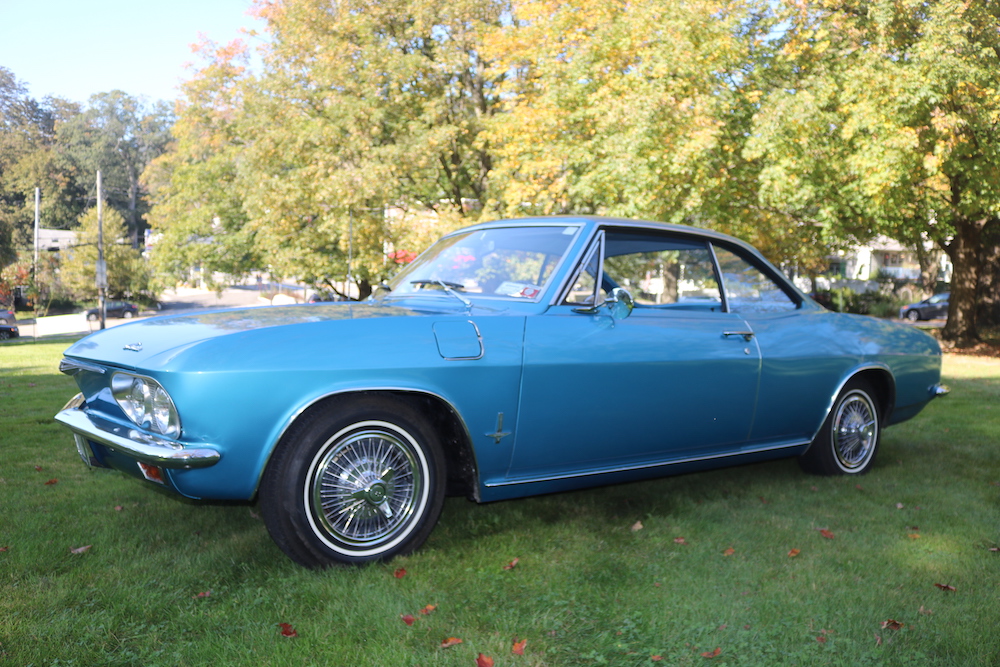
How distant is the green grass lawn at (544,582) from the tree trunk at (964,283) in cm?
1555

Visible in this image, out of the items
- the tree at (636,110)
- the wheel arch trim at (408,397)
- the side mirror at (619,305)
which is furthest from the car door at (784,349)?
the tree at (636,110)

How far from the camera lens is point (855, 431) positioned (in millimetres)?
5426

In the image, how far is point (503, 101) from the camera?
19828 mm

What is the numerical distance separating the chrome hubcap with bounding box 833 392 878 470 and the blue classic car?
0.44 feet

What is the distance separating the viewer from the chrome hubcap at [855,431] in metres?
5.36

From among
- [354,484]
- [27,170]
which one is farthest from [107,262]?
[354,484]

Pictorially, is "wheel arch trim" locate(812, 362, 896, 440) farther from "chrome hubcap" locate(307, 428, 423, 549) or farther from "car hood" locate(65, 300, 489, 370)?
"chrome hubcap" locate(307, 428, 423, 549)

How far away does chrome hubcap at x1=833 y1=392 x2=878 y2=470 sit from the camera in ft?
A: 17.6

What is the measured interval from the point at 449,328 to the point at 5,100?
81593mm

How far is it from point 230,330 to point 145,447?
0.57m

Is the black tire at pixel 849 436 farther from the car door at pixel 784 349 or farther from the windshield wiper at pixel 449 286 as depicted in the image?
the windshield wiper at pixel 449 286

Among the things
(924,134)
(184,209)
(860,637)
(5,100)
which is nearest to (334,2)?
(924,134)

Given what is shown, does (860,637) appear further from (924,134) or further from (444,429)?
(924,134)

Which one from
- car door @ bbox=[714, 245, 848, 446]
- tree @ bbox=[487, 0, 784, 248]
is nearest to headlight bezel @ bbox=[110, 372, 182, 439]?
car door @ bbox=[714, 245, 848, 446]
